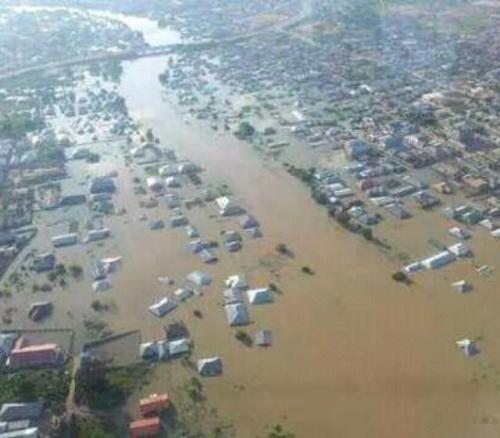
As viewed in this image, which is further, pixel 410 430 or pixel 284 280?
pixel 284 280

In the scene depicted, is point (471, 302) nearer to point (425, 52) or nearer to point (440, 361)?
point (440, 361)

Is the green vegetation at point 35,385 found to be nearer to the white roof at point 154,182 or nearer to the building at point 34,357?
the building at point 34,357

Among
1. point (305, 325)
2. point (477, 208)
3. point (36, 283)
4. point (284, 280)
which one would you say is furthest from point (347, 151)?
point (36, 283)

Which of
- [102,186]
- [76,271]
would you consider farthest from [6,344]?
[102,186]

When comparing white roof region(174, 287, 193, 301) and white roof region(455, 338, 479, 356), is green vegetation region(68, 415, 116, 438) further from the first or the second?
white roof region(455, 338, 479, 356)

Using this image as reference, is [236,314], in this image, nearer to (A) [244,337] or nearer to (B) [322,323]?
(A) [244,337]

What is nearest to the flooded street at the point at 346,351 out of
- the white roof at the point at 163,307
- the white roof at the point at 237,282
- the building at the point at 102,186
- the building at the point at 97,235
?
the white roof at the point at 237,282
